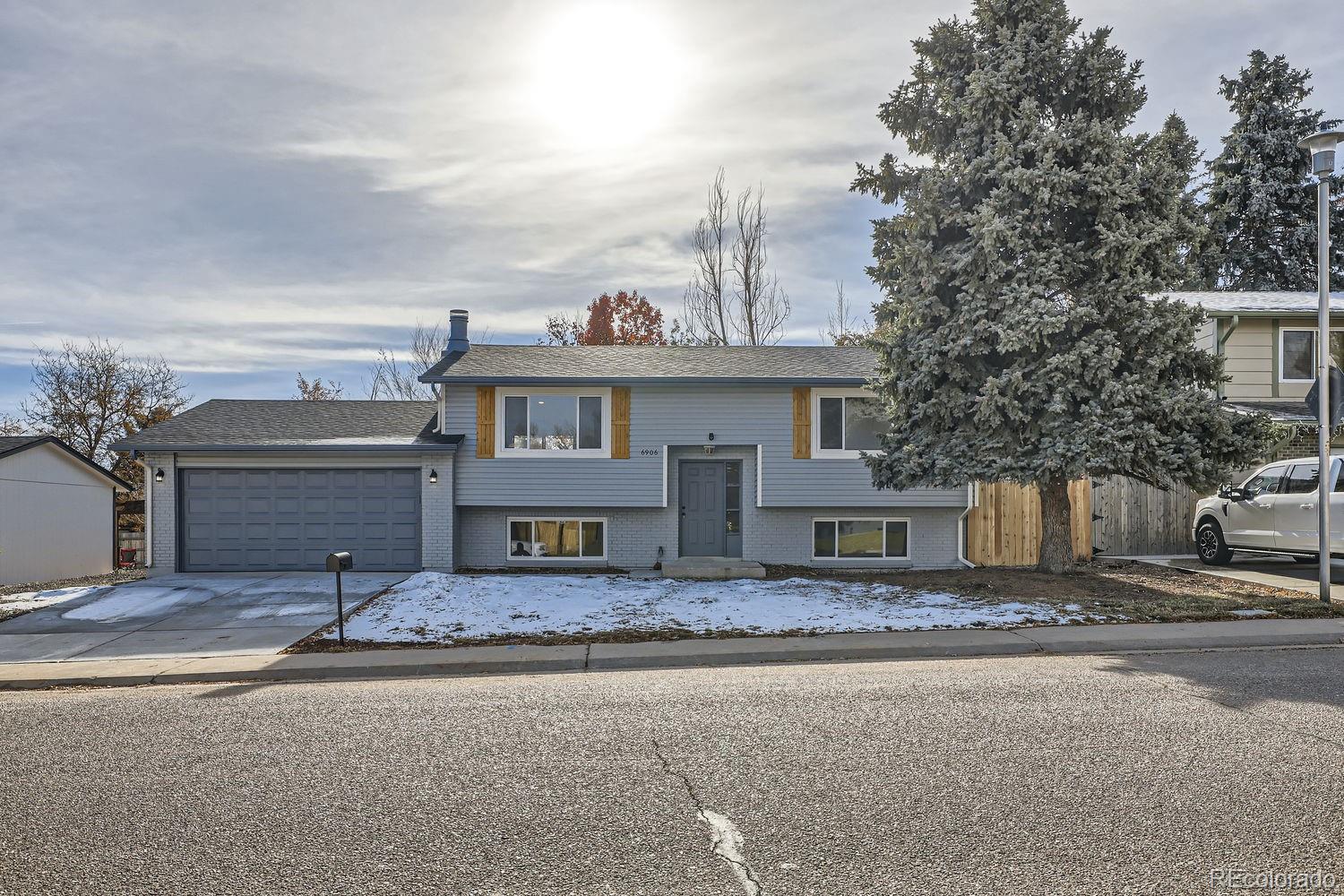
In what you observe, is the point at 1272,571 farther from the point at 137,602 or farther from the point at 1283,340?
the point at 137,602

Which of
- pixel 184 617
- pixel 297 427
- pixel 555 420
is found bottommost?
pixel 184 617

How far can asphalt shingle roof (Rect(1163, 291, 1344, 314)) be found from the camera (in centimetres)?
1742

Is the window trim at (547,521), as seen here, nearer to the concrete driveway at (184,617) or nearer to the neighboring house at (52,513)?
the concrete driveway at (184,617)

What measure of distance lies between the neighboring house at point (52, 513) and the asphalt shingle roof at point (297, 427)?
277 inches

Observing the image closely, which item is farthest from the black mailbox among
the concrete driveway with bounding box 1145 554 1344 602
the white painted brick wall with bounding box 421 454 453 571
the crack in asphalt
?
the concrete driveway with bounding box 1145 554 1344 602

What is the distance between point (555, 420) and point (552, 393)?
523 mm

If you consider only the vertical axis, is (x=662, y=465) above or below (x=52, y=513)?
above

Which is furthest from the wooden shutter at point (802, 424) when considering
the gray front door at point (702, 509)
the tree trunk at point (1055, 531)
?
the tree trunk at point (1055, 531)

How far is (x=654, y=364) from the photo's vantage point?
55.6ft

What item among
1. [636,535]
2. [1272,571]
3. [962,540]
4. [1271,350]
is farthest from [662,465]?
[1271,350]

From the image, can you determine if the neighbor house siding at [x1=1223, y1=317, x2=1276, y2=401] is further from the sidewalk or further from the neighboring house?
the neighboring house

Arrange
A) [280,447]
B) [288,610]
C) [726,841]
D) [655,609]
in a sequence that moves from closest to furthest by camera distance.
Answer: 1. [726,841]
2. [655,609]
3. [288,610]
4. [280,447]

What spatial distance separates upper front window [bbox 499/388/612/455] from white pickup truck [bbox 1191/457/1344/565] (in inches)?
429

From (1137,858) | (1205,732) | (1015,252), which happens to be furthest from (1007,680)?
(1015,252)
